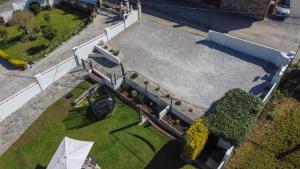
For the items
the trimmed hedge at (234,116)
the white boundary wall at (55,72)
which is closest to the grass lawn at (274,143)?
the trimmed hedge at (234,116)

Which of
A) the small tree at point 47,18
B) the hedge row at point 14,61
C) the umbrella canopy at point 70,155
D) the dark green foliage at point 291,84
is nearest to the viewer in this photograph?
the umbrella canopy at point 70,155

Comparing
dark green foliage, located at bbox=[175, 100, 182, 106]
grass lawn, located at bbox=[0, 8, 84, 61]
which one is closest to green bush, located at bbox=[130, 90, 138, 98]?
dark green foliage, located at bbox=[175, 100, 182, 106]

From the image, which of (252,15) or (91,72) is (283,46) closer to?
(252,15)

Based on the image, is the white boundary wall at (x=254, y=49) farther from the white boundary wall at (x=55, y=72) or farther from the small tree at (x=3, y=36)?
the small tree at (x=3, y=36)

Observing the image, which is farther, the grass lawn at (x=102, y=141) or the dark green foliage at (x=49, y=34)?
the dark green foliage at (x=49, y=34)

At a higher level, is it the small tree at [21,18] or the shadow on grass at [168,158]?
the small tree at [21,18]

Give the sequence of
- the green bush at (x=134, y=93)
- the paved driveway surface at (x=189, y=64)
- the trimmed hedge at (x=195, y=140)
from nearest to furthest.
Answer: the trimmed hedge at (x=195, y=140) → the green bush at (x=134, y=93) → the paved driveway surface at (x=189, y=64)

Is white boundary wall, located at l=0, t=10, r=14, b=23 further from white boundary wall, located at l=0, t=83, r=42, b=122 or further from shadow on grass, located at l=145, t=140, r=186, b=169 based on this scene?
shadow on grass, located at l=145, t=140, r=186, b=169

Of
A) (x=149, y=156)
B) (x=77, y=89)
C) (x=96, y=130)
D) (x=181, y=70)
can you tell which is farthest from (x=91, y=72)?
(x=149, y=156)
